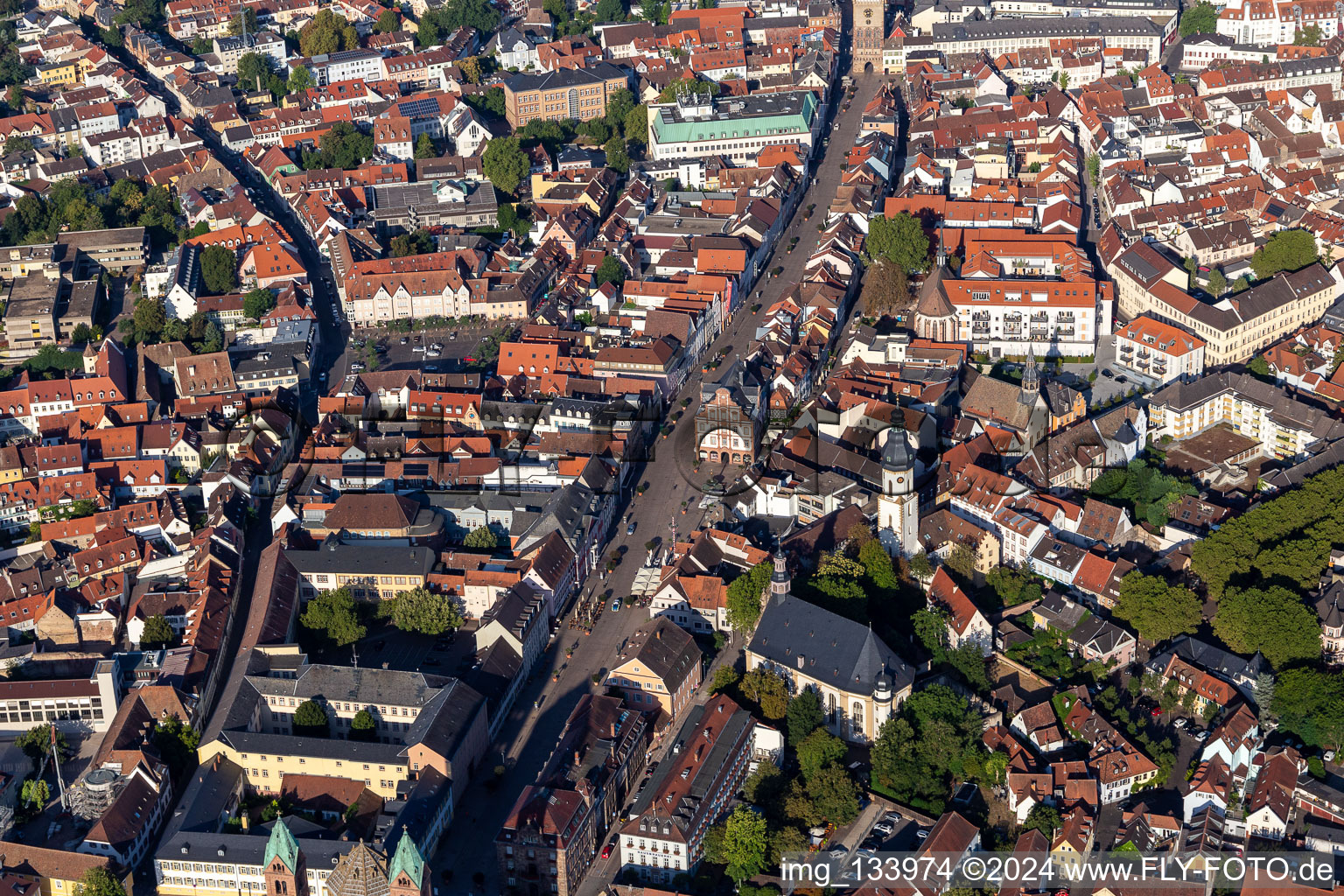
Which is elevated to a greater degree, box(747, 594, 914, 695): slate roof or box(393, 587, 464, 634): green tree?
box(747, 594, 914, 695): slate roof

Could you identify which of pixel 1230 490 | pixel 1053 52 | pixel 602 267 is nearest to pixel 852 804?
pixel 1230 490

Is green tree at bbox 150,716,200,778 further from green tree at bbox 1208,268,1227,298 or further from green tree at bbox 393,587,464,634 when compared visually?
green tree at bbox 1208,268,1227,298

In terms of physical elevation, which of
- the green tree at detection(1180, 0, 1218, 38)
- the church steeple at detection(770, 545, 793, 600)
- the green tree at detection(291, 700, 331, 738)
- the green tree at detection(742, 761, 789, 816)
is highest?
the green tree at detection(1180, 0, 1218, 38)

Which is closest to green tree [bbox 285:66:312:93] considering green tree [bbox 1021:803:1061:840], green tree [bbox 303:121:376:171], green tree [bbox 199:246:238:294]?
green tree [bbox 303:121:376:171]

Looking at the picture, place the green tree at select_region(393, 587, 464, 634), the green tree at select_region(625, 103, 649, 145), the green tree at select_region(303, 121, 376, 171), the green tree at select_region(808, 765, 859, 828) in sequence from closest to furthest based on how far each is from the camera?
the green tree at select_region(808, 765, 859, 828) < the green tree at select_region(393, 587, 464, 634) < the green tree at select_region(303, 121, 376, 171) < the green tree at select_region(625, 103, 649, 145)

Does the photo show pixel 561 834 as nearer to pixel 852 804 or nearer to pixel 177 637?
pixel 852 804

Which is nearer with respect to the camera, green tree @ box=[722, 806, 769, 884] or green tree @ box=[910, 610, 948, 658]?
green tree @ box=[722, 806, 769, 884]

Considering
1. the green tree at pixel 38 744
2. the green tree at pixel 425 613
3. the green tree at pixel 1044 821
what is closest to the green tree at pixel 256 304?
the green tree at pixel 425 613
